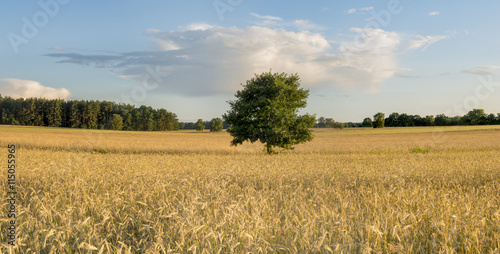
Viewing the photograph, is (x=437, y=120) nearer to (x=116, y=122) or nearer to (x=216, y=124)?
(x=216, y=124)

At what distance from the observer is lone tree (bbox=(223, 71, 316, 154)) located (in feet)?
80.6

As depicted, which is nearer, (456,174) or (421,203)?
(421,203)

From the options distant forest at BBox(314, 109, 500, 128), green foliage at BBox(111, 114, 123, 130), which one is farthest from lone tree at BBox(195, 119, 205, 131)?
distant forest at BBox(314, 109, 500, 128)

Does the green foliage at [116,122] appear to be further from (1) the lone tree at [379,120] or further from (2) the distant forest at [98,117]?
(1) the lone tree at [379,120]

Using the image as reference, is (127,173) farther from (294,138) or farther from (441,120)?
(441,120)

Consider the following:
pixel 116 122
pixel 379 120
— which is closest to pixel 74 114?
pixel 116 122

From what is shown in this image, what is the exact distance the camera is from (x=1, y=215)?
511 cm

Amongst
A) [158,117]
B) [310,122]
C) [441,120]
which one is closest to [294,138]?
[310,122]

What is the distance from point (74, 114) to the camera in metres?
111

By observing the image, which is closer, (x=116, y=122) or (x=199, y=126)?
(x=116, y=122)

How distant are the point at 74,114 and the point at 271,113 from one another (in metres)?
108

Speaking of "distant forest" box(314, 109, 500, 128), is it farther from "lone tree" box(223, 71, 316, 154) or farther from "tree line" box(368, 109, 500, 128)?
"lone tree" box(223, 71, 316, 154)

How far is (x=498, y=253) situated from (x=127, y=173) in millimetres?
8802

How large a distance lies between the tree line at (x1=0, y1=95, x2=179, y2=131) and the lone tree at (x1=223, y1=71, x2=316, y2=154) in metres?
88.0
